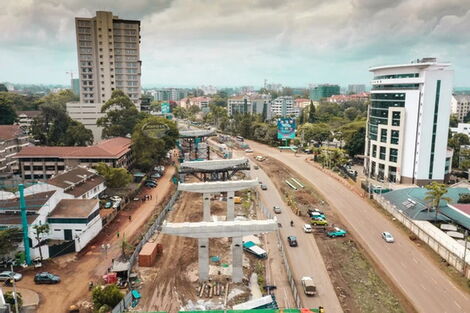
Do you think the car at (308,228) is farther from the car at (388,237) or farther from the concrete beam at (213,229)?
the concrete beam at (213,229)

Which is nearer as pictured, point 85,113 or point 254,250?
point 254,250

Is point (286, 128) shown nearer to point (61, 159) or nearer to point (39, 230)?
point (61, 159)

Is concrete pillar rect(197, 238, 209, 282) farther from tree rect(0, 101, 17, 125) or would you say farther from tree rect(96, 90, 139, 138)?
tree rect(0, 101, 17, 125)

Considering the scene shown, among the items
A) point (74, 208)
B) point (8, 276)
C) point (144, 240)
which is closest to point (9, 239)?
point (8, 276)

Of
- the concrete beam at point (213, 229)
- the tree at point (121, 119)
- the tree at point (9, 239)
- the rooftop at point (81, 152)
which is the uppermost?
the tree at point (121, 119)

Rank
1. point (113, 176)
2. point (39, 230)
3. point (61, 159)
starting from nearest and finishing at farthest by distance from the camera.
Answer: point (39, 230) → point (113, 176) → point (61, 159)

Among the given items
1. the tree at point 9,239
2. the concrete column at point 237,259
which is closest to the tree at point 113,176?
the tree at point 9,239

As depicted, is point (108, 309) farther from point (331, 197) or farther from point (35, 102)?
point (35, 102)
